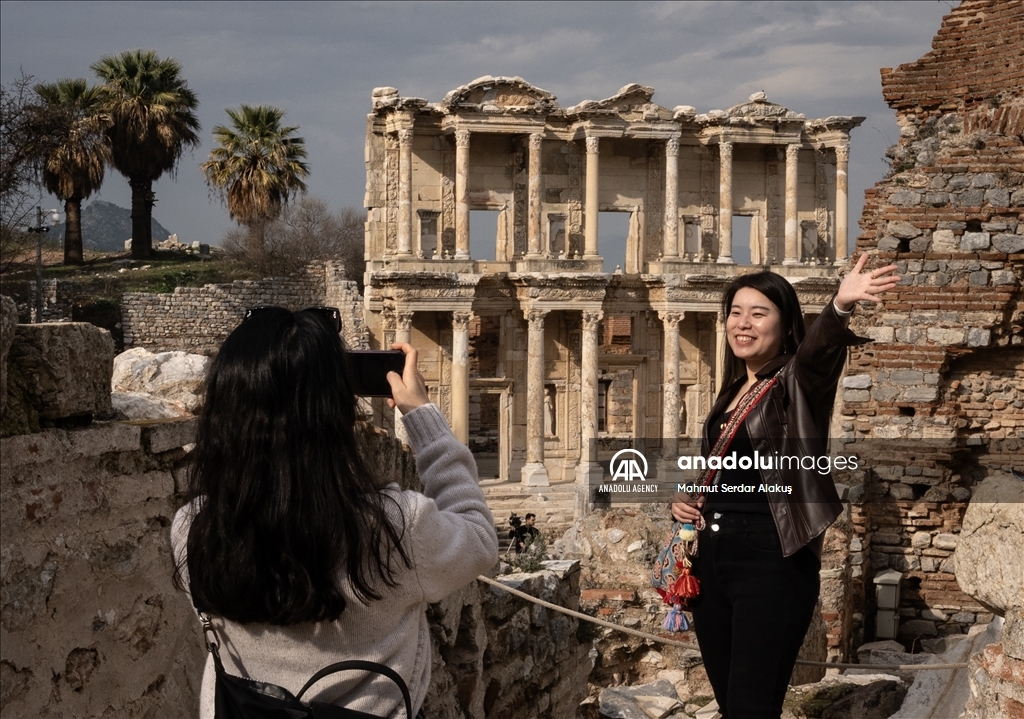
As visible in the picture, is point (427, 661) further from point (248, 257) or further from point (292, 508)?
point (248, 257)

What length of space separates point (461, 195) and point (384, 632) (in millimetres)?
26844

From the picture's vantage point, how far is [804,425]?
12.5 ft

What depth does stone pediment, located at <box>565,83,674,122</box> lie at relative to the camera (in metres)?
29.5

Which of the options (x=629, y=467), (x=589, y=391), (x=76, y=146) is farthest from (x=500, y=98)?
(x=629, y=467)

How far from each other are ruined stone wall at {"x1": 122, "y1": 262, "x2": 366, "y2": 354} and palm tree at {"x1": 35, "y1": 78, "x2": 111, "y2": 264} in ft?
12.5

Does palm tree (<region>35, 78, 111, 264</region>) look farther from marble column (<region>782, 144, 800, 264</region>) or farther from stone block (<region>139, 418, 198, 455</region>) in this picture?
stone block (<region>139, 418, 198, 455</region>)

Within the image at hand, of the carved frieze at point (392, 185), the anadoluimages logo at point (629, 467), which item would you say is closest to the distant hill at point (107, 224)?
the carved frieze at point (392, 185)

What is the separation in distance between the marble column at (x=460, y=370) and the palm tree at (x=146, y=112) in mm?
13499

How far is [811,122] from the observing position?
31.7 metres

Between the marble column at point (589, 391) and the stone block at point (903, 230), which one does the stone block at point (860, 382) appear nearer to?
the stone block at point (903, 230)

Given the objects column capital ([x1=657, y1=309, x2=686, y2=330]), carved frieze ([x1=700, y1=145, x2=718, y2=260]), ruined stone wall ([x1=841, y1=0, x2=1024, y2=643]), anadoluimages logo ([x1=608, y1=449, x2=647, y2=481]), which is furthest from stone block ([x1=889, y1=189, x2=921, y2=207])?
carved frieze ([x1=700, y1=145, x2=718, y2=260])

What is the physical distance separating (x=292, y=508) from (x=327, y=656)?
36 cm

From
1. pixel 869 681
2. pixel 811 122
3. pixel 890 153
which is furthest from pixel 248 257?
pixel 869 681

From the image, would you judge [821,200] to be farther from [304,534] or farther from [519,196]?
[304,534]
